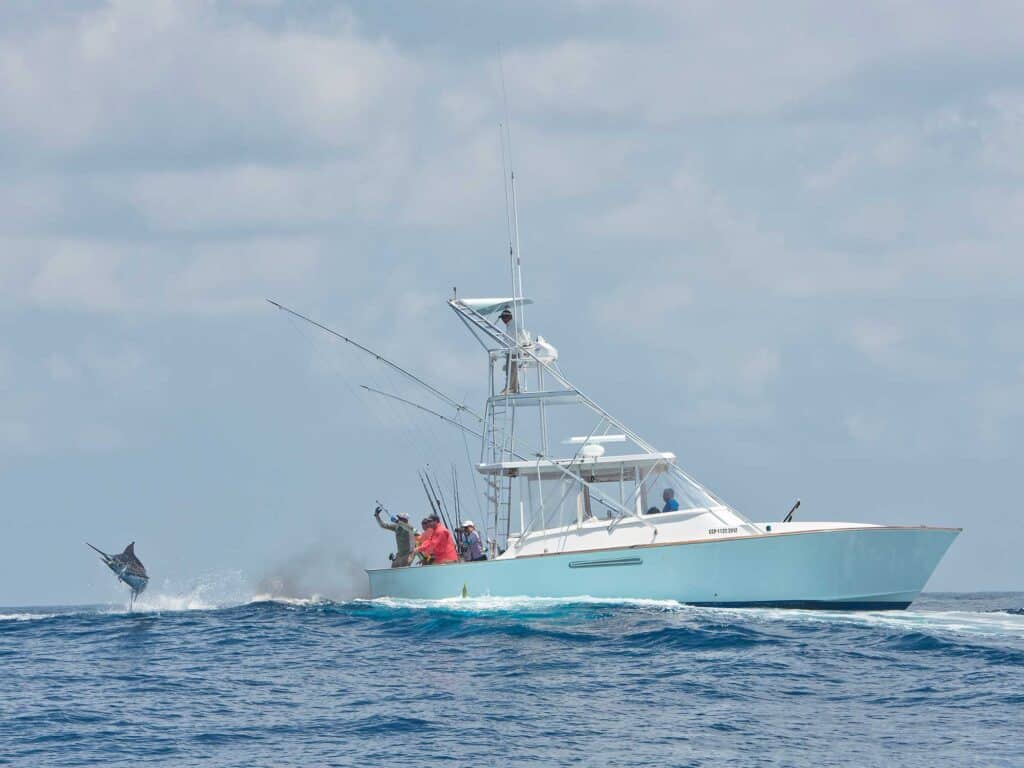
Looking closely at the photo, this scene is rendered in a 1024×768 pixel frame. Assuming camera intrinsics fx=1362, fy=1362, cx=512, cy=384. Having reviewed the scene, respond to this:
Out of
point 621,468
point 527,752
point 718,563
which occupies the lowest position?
point 527,752

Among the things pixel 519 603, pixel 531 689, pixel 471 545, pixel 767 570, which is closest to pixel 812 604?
pixel 767 570

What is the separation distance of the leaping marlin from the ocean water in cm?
443

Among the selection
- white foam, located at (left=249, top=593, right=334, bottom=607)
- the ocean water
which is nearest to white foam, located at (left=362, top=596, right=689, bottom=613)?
the ocean water

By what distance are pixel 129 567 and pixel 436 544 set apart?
938 cm

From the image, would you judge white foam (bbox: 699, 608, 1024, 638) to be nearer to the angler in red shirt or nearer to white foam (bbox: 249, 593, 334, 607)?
the angler in red shirt

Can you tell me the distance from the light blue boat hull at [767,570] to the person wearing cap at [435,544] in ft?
10.2

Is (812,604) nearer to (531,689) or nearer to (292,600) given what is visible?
(531,689)

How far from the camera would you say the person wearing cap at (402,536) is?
35.9 m

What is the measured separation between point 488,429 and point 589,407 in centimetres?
287

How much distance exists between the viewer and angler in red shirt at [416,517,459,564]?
34.5 metres

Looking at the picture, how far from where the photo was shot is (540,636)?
27.9 m

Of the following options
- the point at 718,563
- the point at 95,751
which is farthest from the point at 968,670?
the point at 95,751

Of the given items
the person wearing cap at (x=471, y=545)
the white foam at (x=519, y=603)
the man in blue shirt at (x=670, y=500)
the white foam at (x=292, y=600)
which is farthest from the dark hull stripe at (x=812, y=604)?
the white foam at (x=292, y=600)

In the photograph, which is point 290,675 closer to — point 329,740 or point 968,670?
point 329,740
